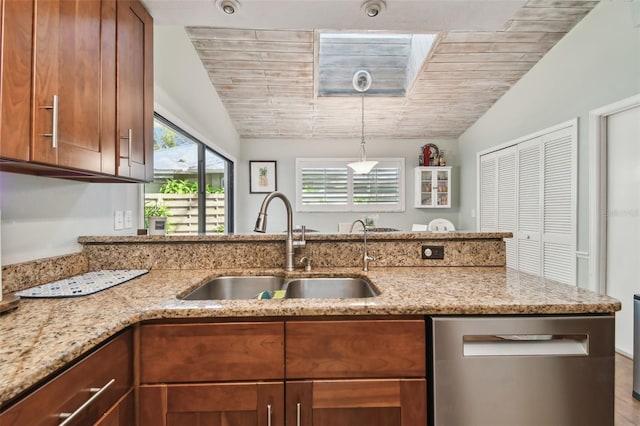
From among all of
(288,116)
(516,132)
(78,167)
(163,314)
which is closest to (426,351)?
(163,314)

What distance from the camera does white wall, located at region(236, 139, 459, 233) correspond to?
17.8 feet

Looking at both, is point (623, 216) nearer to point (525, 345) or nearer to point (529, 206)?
point (529, 206)

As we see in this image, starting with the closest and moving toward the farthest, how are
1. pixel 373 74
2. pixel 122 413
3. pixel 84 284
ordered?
pixel 122 413 < pixel 84 284 < pixel 373 74

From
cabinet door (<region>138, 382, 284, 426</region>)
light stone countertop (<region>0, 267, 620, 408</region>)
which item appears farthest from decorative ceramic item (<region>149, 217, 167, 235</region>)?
cabinet door (<region>138, 382, 284, 426</region>)

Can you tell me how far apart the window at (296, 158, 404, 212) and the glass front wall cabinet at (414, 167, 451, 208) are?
306 mm

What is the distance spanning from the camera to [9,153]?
0.81m

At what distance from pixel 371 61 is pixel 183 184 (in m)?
2.87

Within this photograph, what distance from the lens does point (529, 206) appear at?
375 centimetres

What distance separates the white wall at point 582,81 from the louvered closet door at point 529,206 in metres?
0.27

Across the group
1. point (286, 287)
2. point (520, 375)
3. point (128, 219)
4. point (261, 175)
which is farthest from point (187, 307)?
point (261, 175)

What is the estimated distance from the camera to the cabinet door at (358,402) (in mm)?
982

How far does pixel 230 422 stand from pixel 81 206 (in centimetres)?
124

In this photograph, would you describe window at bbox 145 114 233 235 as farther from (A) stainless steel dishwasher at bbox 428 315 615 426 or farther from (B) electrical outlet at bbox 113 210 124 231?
(A) stainless steel dishwasher at bbox 428 315 615 426

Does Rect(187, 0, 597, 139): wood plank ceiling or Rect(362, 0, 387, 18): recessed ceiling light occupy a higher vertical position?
Rect(187, 0, 597, 139): wood plank ceiling
